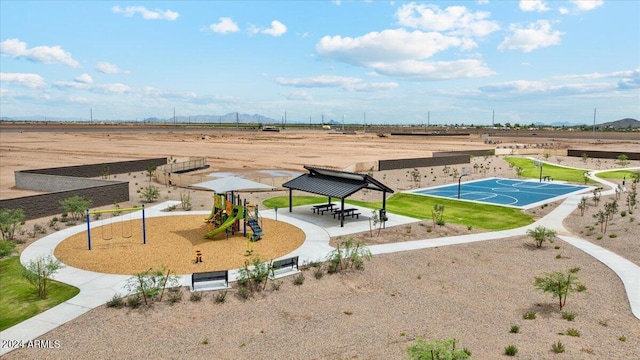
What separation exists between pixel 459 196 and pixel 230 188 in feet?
69.2

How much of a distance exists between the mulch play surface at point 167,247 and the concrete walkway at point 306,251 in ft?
2.47

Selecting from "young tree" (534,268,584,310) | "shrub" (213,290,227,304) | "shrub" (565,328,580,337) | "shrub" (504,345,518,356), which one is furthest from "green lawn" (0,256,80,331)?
"young tree" (534,268,584,310)

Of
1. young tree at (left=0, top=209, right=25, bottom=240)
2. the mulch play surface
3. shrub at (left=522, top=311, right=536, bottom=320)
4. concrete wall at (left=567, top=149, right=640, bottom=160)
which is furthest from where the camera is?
concrete wall at (left=567, top=149, right=640, bottom=160)

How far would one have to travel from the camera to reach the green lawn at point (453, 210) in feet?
89.4

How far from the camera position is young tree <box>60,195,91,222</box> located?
25484mm

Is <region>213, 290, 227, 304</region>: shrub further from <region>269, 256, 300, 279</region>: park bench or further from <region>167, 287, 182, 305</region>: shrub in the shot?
<region>269, 256, 300, 279</region>: park bench

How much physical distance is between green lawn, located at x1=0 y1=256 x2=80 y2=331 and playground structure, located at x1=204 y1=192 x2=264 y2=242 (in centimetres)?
807

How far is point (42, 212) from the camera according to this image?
84.7 ft

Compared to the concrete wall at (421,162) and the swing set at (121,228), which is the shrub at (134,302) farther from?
the concrete wall at (421,162)

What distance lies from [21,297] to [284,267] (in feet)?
30.4

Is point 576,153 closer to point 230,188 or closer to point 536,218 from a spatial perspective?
point 536,218

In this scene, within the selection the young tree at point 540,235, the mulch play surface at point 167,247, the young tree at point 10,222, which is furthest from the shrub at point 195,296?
the young tree at point 540,235

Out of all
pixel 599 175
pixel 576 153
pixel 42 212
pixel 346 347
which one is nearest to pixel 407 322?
pixel 346 347

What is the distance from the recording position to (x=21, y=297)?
48.2 feet
